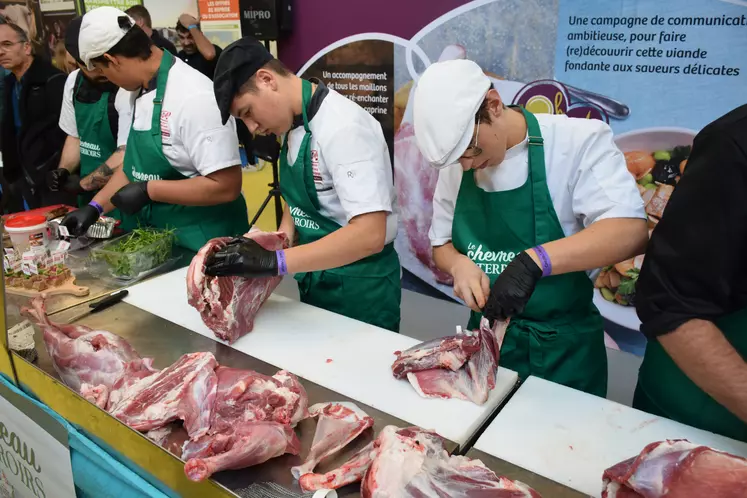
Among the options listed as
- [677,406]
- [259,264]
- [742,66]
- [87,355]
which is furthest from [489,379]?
[742,66]

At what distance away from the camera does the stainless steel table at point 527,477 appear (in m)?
1.33

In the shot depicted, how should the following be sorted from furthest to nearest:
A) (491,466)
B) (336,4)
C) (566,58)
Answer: (336,4)
(566,58)
(491,466)

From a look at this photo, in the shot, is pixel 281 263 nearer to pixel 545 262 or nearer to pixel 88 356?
pixel 88 356

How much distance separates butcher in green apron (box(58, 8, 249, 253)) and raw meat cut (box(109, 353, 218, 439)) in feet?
4.26

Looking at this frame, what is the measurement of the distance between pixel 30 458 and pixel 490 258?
1829 millimetres

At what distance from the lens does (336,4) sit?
4727 mm

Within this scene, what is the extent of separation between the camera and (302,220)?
2.54 meters

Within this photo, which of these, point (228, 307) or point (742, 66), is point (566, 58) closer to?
point (742, 66)

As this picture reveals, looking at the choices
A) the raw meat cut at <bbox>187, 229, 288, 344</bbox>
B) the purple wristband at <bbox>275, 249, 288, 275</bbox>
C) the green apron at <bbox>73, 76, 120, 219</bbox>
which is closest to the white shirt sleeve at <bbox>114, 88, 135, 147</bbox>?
the green apron at <bbox>73, 76, 120, 219</bbox>

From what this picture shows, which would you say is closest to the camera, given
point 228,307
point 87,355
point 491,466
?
point 491,466

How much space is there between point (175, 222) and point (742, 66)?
3297 millimetres

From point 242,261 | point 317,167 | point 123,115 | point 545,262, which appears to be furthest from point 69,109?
point 545,262

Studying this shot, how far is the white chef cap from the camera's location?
173 centimetres

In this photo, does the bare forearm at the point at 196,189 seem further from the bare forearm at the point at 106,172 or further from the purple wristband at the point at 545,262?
the purple wristband at the point at 545,262
